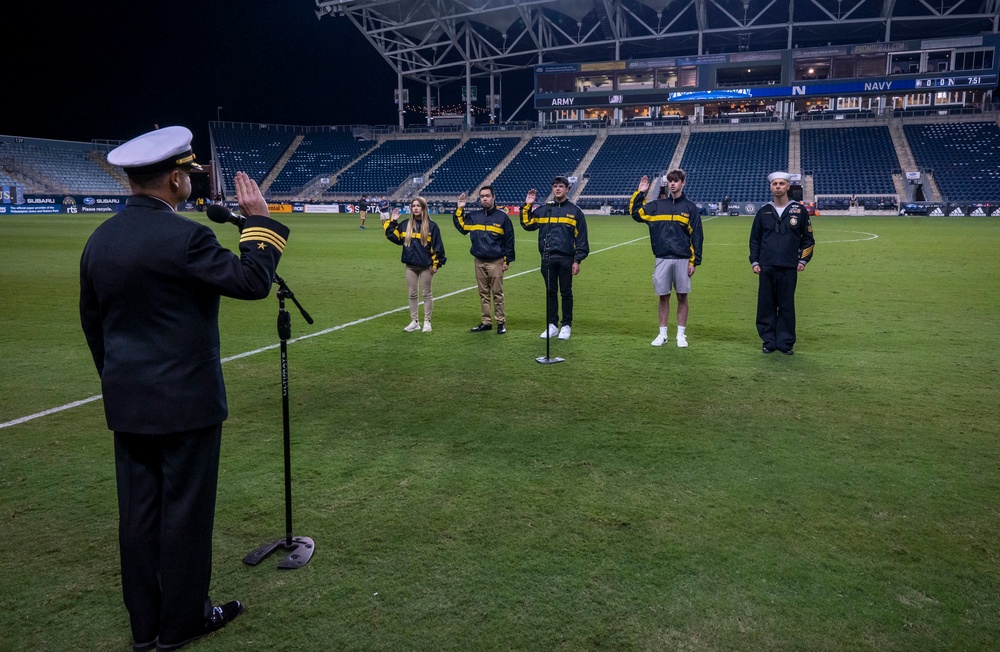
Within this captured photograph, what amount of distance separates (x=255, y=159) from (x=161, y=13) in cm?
1582

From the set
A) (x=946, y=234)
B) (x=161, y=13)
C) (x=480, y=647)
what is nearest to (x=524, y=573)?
(x=480, y=647)

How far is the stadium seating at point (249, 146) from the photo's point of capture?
217 feet

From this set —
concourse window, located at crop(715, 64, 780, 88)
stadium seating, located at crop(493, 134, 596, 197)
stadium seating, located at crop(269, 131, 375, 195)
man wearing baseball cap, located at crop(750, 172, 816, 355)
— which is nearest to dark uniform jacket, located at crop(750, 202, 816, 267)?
man wearing baseball cap, located at crop(750, 172, 816, 355)

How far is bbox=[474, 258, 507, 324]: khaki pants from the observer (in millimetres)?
10148

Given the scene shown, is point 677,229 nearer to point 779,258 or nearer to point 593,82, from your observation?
point 779,258

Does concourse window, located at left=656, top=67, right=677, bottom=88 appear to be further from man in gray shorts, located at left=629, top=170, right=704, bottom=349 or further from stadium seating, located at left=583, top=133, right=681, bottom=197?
man in gray shorts, located at left=629, top=170, right=704, bottom=349

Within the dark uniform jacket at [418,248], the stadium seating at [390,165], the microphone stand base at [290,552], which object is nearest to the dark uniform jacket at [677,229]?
the dark uniform jacket at [418,248]

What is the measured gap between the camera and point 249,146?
68.3 meters

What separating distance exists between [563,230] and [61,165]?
6204cm

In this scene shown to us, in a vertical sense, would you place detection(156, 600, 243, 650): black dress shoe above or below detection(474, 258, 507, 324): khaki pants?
below

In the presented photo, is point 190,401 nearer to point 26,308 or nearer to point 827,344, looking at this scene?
point 827,344

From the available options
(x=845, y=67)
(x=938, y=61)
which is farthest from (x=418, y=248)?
(x=938, y=61)

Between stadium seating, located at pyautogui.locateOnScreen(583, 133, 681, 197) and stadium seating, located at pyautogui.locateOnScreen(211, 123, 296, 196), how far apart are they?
32050mm

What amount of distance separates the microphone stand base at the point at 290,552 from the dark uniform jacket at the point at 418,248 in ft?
21.3
